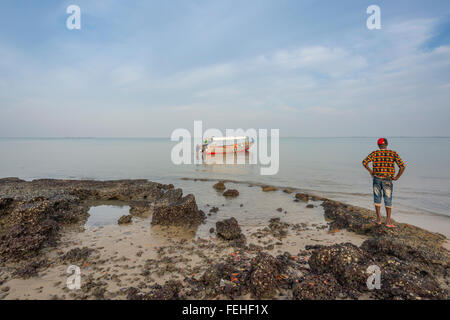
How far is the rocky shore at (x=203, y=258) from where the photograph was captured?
4.12 meters

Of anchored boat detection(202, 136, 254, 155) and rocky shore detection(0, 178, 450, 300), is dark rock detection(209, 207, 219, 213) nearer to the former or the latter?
rocky shore detection(0, 178, 450, 300)

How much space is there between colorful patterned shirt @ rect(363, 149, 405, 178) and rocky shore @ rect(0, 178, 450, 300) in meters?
1.77

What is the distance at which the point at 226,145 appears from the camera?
46.1 meters

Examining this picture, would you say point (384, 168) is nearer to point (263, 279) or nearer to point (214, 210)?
point (263, 279)

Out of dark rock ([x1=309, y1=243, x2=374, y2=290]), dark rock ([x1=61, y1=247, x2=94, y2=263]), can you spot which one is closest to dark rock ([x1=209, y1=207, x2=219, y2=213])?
dark rock ([x1=61, y1=247, x2=94, y2=263])

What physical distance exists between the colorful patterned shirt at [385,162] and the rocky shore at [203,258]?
177 cm

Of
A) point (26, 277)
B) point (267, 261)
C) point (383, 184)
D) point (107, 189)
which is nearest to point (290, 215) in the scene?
point (383, 184)

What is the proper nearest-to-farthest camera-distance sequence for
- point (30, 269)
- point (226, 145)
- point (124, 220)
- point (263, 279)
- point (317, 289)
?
point (317, 289), point (263, 279), point (30, 269), point (124, 220), point (226, 145)

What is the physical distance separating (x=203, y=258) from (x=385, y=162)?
20.3 ft

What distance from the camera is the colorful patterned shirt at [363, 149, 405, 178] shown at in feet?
22.4

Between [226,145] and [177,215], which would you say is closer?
[177,215]

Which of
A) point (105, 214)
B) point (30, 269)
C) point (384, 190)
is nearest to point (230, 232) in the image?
point (30, 269)

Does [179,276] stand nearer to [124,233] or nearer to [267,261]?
[267,261]
